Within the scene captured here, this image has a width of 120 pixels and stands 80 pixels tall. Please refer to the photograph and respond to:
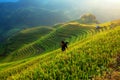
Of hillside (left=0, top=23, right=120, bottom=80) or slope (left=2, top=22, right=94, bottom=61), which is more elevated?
hillside (left=0, top=23, right=120, bottom=80)

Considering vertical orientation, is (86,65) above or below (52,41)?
above

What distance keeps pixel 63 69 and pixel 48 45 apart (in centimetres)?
8440

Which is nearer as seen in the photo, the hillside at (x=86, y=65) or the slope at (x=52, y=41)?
the hillside at (x=86, y=65)

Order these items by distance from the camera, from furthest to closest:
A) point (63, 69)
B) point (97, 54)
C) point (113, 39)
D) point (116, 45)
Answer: point (113, 39) → point (116, 45) → point (97, 54) → point (63, 69)

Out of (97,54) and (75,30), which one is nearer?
(97,54)

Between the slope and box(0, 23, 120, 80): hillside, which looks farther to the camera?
the slope

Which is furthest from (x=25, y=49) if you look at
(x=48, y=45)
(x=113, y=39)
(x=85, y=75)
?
(x=85, y=75)

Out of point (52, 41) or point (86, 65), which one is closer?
point (86, 65)

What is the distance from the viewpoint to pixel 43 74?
101 ft

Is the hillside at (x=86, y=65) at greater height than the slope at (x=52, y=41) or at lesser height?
→ greater

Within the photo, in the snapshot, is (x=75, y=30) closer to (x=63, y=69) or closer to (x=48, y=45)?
(x=48, y=45)

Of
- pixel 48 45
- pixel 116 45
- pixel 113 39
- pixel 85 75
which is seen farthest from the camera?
pixel 48 45

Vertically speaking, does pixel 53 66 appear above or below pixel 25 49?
above

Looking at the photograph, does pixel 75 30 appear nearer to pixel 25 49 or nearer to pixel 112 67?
pixel 25 49
